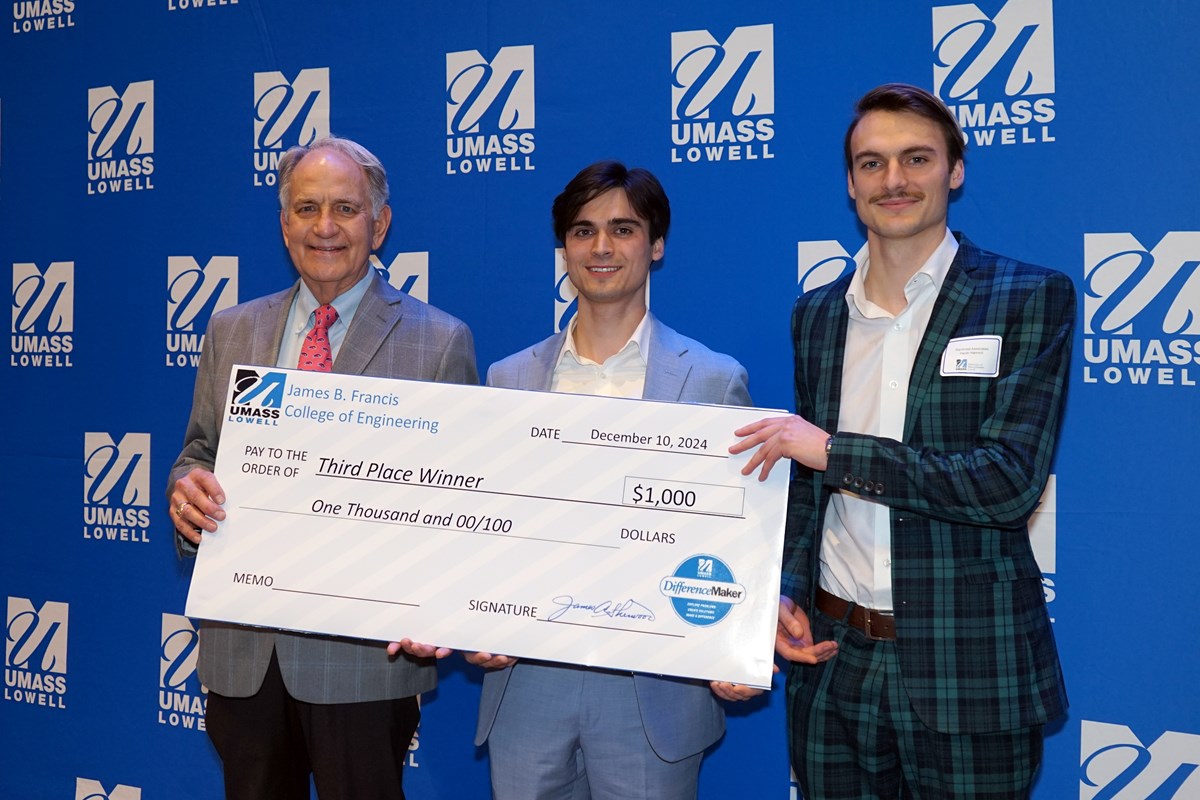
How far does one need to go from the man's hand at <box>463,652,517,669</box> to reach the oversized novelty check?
5cm

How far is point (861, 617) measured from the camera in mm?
1784

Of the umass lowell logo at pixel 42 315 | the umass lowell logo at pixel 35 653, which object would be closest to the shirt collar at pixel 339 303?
the umass lowell logo at pixel 42 315

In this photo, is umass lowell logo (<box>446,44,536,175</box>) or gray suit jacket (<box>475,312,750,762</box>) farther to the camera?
umass lowell logo (<box>446,44,536,175</box>)

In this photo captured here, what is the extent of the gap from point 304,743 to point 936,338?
1579 mm

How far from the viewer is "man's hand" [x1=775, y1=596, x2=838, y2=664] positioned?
5.87 ft

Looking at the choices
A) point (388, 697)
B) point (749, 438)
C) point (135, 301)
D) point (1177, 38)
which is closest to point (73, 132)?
point (135, 301)

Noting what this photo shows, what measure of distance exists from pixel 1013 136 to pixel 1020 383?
1046 mm

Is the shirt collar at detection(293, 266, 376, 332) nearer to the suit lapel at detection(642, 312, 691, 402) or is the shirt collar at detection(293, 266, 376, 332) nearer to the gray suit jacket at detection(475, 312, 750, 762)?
the gray suit jacket at detection(475, 312, 750, 762)

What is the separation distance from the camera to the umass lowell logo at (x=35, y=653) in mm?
3443

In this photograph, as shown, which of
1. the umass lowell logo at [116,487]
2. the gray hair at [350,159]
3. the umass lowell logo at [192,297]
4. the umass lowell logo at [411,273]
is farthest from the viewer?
the umass lowell logo at [116,487]

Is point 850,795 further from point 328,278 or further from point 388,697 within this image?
point 328,278
